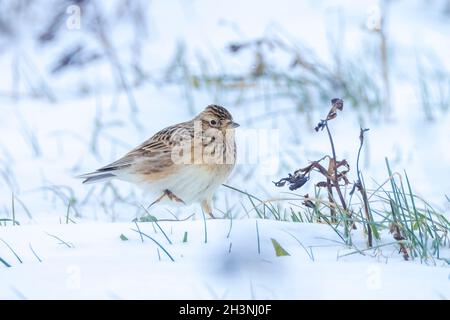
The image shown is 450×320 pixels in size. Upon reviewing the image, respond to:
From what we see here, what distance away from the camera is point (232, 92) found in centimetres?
865

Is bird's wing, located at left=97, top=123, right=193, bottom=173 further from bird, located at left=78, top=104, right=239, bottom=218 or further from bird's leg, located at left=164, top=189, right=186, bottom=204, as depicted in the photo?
bird's leg, located at left=164, top=189, right=186, bottom=204

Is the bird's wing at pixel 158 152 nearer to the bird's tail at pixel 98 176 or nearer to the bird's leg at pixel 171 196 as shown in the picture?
the bird's tail at pixel 98 176

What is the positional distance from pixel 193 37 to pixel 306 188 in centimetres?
474

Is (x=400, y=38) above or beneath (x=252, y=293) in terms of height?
above

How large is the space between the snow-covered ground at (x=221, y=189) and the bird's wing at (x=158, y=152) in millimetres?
345

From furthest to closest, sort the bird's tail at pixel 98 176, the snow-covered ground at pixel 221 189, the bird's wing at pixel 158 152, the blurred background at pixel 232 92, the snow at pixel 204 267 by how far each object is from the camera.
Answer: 1. the blurred background at pixel 232 92
2. the bird's tail at pixel 98 176
3. the bird's wing at pixel 158 152
4. the snow-covered ground at pixel 221 189
5. the snow at pixel 204 267

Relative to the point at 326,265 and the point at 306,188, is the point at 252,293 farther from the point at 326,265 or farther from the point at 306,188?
the point at 306,188

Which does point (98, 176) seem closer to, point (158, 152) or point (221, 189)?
point (158, 152)

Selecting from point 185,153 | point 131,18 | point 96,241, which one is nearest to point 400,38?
point 131,18

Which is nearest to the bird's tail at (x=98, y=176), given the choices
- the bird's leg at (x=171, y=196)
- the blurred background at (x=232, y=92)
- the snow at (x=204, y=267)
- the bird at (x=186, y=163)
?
the bird at (x=186, y=163)

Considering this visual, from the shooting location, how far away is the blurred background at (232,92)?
7.21m

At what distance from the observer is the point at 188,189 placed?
5754 mm

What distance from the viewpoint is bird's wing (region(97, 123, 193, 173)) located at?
5.89 m

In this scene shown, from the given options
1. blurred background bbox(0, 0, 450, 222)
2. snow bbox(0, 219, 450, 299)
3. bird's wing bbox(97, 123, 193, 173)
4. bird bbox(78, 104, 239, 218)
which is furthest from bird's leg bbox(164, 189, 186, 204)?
snow bbox(0, 219, 450, 299)
